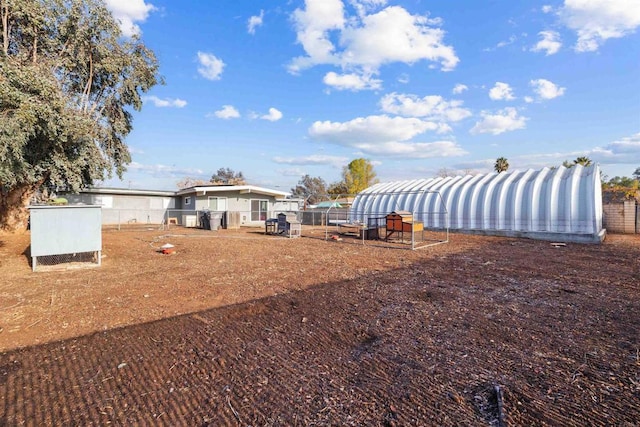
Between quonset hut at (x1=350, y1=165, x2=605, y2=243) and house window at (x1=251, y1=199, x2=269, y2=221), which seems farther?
house window at (x1=251, y1=199, x2=269, y2=221)

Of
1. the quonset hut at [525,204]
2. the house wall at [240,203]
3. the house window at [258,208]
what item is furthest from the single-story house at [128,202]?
the quonset hut at [525,204]

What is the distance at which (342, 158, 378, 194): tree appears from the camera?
163 feet

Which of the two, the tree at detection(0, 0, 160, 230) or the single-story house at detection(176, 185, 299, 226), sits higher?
the tree at detection(0, 0, 160, 230)

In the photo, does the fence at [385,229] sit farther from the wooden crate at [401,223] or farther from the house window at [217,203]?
the house window at [217,203]

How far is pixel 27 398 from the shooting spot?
2.69 meters

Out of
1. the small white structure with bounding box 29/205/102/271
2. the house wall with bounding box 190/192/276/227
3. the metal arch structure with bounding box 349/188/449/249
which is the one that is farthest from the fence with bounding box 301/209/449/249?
the small white structure with bounding box 29/205/102/271

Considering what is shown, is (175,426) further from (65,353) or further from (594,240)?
(594,240)

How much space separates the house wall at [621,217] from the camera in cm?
1647

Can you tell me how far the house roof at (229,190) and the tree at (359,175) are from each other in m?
25.2

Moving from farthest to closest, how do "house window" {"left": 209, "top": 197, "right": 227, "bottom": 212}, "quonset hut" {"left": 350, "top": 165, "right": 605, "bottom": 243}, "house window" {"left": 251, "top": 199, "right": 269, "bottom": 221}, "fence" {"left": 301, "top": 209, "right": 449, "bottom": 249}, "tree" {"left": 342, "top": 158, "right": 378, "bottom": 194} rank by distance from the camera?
"tree" {"left": 342, "top": 158, "right": 378, "bottom": 194} → "house window" {"left": 251, "top": 199, "right": 269, "bottom": 221} → "house window" {"left": 209, "top": 197, "right": 227, "bottom": 212} → "quonset hut" {"left": 350, "top": 165, "right": 605, "bottom": 243} → "fence" {"left": 301, "top": 209, "right": 449, "bottom": 249}

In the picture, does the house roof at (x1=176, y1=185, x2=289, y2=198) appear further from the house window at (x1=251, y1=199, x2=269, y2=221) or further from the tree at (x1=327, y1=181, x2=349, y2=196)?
the tree at (x1=327, y1=181, x2=349, y2=196)

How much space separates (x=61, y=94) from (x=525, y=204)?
60.2ft

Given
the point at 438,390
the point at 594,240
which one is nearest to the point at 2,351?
the point at 438,390

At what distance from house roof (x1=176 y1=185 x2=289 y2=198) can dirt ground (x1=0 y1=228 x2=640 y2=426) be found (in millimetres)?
15337
